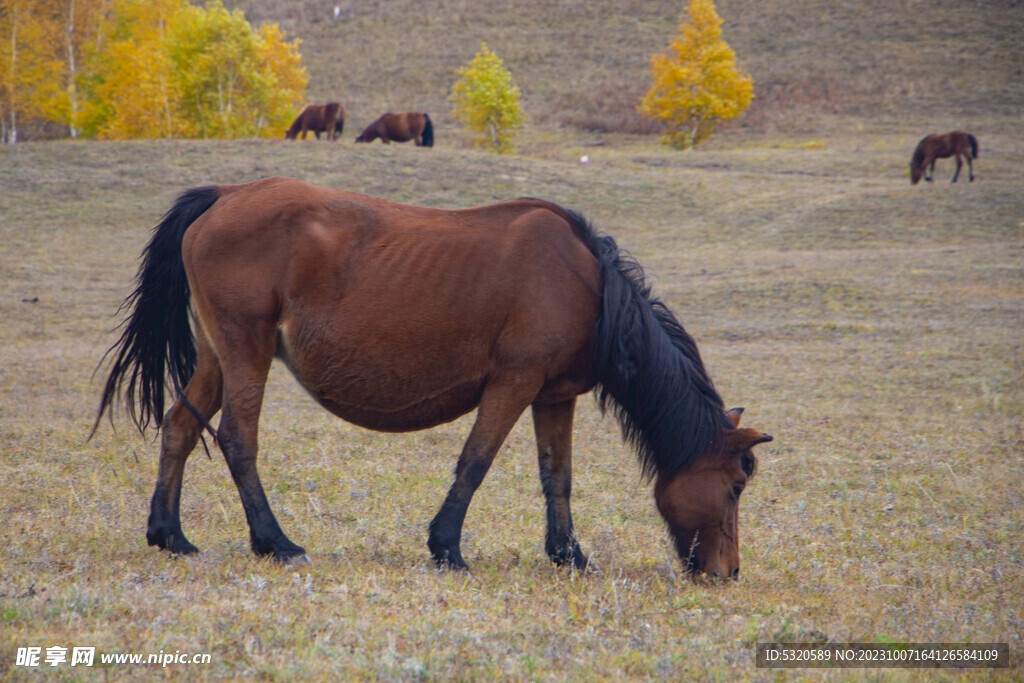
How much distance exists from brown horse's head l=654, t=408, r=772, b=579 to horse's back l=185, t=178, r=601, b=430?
0.96 metres

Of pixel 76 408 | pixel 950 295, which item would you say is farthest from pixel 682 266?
pixel 76 408

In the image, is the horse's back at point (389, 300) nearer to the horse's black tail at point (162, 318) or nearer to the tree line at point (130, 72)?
the horse's black tail at point (162, 318)

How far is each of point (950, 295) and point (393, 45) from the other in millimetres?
52842

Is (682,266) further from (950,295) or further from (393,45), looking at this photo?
(393,45)

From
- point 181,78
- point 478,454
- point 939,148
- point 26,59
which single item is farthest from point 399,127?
point 478,454

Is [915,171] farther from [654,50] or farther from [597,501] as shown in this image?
[654,50]

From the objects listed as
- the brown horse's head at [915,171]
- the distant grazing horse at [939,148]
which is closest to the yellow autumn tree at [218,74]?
the brown horse's head at [915,171]

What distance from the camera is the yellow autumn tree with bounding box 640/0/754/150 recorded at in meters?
43.5

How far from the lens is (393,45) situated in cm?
6294

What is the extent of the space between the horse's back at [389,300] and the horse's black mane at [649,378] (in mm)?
144

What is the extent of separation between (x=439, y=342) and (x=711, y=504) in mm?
1769

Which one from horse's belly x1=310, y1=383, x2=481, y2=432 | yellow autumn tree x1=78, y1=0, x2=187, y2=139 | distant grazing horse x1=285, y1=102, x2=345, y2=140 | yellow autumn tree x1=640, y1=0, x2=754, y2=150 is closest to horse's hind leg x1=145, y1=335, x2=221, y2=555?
horse's belly x1=310, y1=383, x2=481, y2=432

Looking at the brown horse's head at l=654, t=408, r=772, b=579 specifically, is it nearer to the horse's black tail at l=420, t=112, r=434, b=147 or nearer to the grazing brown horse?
the grazing brown horse

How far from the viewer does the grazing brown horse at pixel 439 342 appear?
Result: 15.7ft
